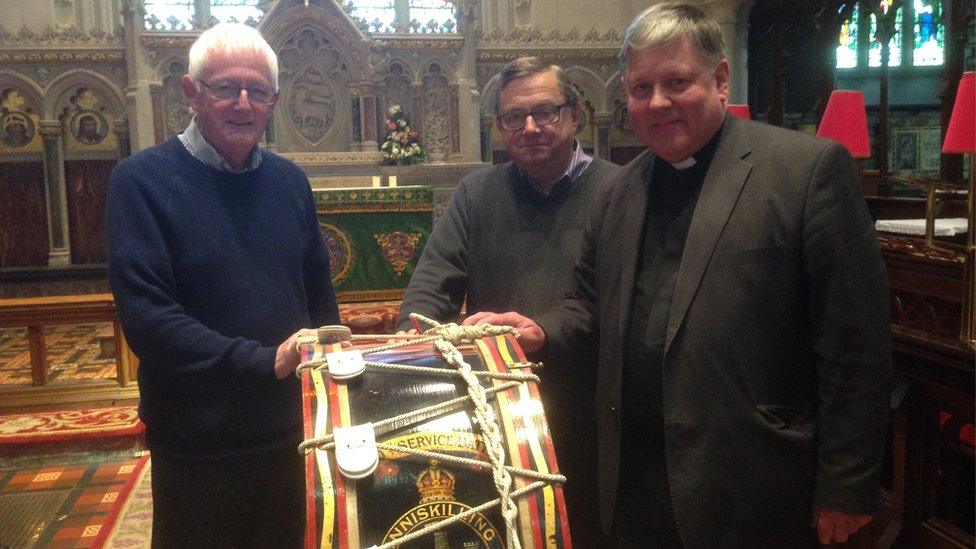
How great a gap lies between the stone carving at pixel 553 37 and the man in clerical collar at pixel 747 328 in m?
7.35

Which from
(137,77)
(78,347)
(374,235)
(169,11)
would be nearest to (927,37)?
(374,235)

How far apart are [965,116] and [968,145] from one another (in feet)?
0.37

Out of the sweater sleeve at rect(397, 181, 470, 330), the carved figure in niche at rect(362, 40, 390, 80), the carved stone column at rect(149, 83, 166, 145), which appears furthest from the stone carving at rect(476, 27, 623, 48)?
the sweater sleeve at rect(397, 181, 470, 330)

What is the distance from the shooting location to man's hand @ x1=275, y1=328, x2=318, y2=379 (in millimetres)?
1476

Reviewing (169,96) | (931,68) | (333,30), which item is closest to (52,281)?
(169,96)

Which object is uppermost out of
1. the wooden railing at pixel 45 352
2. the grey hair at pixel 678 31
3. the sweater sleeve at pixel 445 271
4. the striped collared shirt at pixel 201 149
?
the grey hair at pixel 678 31

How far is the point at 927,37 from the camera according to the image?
11.0 m

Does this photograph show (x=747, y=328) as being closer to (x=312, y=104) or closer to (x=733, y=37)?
(x=312, y=104)

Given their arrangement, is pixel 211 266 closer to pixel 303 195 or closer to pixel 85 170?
pixel 303 195

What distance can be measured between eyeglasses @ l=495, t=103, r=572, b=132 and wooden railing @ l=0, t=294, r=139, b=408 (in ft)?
10.5

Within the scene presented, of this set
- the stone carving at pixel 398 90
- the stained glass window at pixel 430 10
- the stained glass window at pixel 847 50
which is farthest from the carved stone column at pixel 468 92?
the stained glass window at pixel 847 50

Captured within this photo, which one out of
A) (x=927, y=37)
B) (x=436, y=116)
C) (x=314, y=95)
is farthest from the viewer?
(x=927, y=37)

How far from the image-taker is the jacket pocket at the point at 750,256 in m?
1.40

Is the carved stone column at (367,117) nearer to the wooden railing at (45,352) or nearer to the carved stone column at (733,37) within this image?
the carved stone column at (733,37)
